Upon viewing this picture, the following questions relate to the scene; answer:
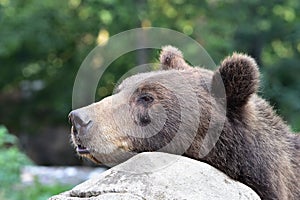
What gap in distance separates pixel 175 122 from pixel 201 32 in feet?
21.6

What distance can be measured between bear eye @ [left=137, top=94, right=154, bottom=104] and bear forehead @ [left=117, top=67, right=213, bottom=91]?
0.28 ft

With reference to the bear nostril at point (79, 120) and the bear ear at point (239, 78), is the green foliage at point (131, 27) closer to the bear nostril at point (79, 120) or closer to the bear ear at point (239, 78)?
the bear ear at point (239, 78)

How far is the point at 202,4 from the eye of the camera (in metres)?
10.5

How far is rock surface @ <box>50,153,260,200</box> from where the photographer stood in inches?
131

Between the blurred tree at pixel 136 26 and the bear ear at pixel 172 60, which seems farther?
the blurred tree at pixel 136 26

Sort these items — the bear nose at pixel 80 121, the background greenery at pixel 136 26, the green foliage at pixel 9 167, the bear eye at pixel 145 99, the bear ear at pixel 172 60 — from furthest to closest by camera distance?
1. the background greenery at pixel 136 26
2. the green foliage at pixel 9 167
3. the bear ear at pixel 172 60
4. the bear eye at pixel 145 99
5. the bear nose at pixel 80 121

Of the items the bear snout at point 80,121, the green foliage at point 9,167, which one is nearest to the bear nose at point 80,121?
the bear snout at point 80,121

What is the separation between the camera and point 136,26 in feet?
33.3

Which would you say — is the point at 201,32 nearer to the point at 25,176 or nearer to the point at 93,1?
the point at 93,1

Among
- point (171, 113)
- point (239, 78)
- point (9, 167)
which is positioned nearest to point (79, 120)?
point (171, 113)

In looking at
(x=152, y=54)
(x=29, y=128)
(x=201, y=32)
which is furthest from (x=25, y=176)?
(x=29, y=128)

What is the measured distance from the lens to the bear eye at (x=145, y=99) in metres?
3.95

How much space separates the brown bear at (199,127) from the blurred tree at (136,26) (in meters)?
5.07

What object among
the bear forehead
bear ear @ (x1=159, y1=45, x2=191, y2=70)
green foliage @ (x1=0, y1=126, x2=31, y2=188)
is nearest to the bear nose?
the bear forehead
